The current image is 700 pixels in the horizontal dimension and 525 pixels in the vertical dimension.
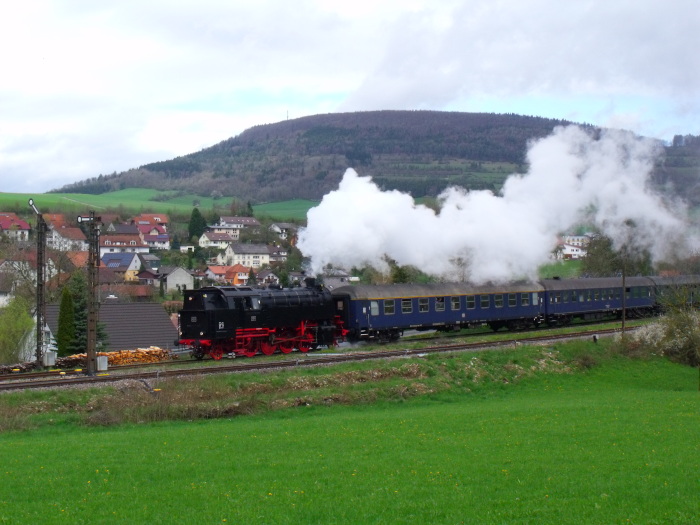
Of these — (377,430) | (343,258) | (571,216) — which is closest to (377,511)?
(377,430)

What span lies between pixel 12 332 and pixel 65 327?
505cm

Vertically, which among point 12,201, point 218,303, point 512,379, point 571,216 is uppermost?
point 12,201

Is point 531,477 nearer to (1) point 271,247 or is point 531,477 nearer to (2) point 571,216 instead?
(2) point 571,216

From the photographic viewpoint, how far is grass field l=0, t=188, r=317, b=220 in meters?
140

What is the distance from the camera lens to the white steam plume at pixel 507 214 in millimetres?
39906

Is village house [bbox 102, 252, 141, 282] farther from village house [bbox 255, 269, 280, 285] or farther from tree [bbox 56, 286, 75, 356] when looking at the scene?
tree [bbox 56, 286, 75, 356]

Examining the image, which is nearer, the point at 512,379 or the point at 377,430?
the point at 377,430

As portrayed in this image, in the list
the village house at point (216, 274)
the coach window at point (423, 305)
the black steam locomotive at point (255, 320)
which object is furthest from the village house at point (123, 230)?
the black steam locomotive at point (255, 320)

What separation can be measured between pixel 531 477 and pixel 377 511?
11.2 ft

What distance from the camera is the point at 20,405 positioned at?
858 inches

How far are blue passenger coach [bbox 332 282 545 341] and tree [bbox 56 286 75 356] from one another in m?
15.1

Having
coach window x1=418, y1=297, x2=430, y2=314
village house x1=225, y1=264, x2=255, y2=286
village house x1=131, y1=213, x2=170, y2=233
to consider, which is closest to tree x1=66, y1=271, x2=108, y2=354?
coach window x1=418, y1=297, x2=430, y2=314

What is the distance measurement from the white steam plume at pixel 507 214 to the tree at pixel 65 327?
13.5 m

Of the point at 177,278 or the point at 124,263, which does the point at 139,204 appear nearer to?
the point at 124,263
